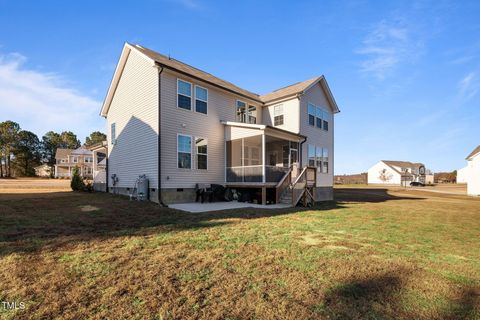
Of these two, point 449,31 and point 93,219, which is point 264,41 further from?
point 93,219

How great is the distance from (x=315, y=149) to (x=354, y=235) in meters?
13.3

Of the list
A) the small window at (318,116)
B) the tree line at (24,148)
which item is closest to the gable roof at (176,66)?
the small window at (318,116)

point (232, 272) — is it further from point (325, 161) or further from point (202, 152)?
point (325, 161)

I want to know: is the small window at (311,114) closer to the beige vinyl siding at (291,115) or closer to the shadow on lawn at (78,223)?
the beige vinyl siding at (291,115)

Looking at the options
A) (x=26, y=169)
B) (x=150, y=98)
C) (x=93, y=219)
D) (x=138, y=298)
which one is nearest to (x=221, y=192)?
(x=150, y=98)

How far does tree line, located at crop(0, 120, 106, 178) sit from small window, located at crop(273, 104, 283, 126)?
61.8 metres

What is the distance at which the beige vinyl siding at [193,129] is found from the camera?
13.0 meters

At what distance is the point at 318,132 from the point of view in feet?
64.6

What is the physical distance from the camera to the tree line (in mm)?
53250

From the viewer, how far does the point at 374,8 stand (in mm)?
10789

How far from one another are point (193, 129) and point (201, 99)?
1953 mm

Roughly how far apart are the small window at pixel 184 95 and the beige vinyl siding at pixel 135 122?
4.17ft

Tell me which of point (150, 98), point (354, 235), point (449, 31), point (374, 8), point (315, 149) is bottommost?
point (354, 235)

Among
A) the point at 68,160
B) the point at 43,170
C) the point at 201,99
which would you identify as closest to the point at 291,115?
the point at 201,99
